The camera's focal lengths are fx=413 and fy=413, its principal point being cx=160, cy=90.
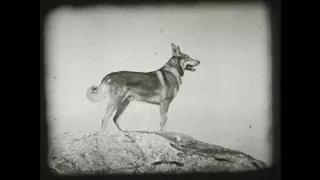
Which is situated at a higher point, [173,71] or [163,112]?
[173,71]

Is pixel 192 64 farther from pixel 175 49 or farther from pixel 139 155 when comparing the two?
pixel 139 155

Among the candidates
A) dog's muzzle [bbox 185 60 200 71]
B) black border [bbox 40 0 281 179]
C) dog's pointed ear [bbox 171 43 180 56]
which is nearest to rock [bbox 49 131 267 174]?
black border [bbox 40 0 281 179]

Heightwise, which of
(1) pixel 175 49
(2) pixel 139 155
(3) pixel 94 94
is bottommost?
(2) pixel 139 155

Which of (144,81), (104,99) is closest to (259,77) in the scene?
(144,81)

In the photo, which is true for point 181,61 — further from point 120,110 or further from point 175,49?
point 120,110
